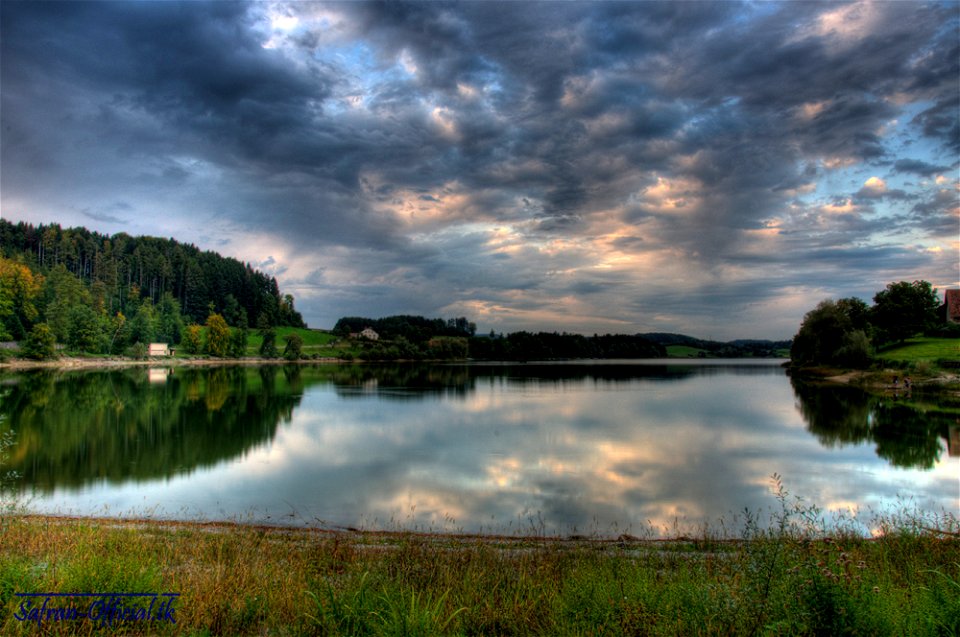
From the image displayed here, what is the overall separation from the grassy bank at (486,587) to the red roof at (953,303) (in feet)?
251

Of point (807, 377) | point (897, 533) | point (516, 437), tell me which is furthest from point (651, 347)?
point (897, 533)

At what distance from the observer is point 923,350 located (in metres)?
54.3

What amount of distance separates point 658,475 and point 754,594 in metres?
13.6

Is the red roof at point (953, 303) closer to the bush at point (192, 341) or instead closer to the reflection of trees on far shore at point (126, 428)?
the reflection of trees on far shore at point (126, 428)

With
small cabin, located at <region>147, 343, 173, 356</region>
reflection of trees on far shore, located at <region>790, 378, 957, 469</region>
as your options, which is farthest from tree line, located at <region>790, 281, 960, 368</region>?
small cabin, located at <region>147, 343, 173, 356</region>

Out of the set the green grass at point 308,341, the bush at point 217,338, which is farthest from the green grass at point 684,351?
the bush at point 217,338

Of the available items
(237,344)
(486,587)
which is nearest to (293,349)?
(237,344)

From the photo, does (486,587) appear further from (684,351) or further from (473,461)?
(684,351)

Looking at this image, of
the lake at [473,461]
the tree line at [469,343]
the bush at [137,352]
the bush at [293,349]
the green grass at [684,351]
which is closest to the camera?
the lake at [473,461]

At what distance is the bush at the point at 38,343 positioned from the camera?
256ft

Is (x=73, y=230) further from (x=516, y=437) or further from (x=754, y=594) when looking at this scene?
(x=754, y=594)

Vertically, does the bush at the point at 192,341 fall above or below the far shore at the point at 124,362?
above

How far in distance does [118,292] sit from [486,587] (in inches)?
5980

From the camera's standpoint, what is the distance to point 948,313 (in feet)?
217
